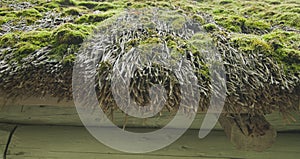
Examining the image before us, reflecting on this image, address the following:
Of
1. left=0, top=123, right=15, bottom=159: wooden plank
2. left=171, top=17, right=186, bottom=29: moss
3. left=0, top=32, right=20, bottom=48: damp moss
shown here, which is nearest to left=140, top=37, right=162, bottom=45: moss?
left=171, top=17, right=186, bottom=29: moss

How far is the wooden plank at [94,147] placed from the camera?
138 centimetres

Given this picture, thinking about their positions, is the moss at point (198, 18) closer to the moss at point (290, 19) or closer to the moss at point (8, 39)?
the moss at point (290, 19)

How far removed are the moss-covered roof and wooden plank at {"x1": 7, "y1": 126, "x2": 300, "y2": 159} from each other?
0.35m

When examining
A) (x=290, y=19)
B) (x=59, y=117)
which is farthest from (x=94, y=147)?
(x=290, y=19)

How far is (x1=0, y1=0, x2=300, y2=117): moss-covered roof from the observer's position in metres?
1.09

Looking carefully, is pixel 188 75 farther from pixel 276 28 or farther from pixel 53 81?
pixel 276 28

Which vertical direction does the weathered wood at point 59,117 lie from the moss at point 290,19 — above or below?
below

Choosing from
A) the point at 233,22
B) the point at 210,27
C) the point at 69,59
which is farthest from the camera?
the point at 233,22

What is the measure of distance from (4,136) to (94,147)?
34 centimetres

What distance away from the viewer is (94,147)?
1.41 m

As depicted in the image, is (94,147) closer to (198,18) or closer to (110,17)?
(110,17)

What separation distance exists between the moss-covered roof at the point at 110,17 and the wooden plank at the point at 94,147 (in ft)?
1.14

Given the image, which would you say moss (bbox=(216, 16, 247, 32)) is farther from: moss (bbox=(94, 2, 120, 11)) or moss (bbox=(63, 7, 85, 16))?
moss (bbox=(63, 7, 85, 16))

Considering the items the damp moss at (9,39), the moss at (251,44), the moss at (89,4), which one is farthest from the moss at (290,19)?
the damp moss at (9,39)
